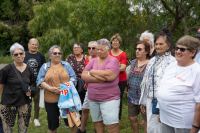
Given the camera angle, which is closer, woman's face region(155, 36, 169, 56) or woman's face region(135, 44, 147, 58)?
woman's face region(155, 36, 169, 56)

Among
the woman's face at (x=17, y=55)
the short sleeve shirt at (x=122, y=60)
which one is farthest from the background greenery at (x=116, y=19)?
the woman's face at (x=17, y=55)

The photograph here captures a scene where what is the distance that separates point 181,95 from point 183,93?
0.11ft

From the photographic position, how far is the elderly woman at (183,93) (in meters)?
A: 2.12

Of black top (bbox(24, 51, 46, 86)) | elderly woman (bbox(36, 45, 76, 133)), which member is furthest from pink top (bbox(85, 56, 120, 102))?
black top (bbox(24, 51, 46, 86))

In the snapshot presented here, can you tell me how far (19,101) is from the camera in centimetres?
327

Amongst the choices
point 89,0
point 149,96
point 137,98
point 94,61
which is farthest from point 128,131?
point 89,0

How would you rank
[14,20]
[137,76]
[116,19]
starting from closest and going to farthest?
[137,76] < [116,19] < [14,20]

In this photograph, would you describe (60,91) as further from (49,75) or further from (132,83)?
(132,83)

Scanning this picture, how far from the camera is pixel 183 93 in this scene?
2.15 metres

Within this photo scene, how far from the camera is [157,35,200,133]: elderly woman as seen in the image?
2.12 metres

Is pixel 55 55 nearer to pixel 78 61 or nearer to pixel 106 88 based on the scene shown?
pixel 78 61

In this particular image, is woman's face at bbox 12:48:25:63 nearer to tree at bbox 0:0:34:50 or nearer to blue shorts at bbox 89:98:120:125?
blue shorts at bbox 89:98:120:125

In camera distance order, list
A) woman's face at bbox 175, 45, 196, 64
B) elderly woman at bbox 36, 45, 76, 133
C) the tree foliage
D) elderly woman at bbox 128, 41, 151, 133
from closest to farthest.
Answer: woman's face at bbox 175, 45, 196, 64
elderly woman at bbox 128, 41, 151, 133
elderly woman at bbox 36, 45, 76, 133
the tree foliage

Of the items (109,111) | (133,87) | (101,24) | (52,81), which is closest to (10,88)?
(52,81)
